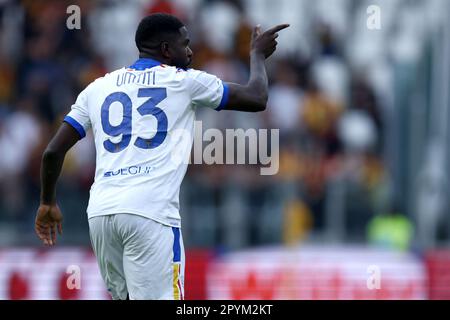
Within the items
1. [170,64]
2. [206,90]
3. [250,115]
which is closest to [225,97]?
[206,90]

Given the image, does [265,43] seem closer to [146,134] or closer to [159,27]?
[159,27]

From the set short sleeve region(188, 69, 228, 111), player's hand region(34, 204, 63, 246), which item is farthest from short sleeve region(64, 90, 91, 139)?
short sleeve region(188, 69, 228, 111)

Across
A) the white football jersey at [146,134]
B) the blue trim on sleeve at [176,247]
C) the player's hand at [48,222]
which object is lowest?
the blue trim on sleeve at [176,247]

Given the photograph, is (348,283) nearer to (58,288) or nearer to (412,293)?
(412,293)

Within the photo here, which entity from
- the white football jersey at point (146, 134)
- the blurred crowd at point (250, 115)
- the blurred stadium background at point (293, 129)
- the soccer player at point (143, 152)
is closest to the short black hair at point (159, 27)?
the soccer player at point (143, 152)

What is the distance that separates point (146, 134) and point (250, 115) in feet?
22.1

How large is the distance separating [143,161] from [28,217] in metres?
7.07

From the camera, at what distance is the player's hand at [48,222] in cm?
A: 630

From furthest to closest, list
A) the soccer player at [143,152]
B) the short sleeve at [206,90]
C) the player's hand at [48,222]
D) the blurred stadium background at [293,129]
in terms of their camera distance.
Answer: the blurred stadium background at [293,129] → the player's hand at [48,222] → the short sleeve at [206,90] → the soccer player at [143,152]

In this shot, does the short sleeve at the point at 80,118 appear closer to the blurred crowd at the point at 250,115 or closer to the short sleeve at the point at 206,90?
the short sleeve at the point at 206,90

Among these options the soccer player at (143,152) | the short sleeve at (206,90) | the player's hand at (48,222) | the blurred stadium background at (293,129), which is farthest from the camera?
the blurred stadium background at (293,129)

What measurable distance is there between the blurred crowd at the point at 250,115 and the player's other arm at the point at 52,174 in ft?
20.1

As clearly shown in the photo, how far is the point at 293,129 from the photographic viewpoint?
13156mm
